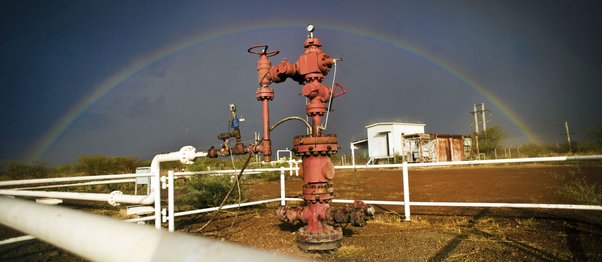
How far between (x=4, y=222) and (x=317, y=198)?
147 inches

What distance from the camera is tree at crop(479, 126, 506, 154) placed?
4291 centimetres

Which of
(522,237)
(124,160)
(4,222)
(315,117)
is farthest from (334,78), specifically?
(124,160)

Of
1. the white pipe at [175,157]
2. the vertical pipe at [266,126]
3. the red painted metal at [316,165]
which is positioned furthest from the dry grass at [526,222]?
the white pipe at [175,157]

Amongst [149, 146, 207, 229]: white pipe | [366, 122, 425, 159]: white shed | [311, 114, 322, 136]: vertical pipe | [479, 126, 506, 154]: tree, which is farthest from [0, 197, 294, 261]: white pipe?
[479, 126, 506, 154]: tree

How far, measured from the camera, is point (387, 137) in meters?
34.4

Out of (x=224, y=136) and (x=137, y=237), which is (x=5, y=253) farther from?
(x=137, y=237)

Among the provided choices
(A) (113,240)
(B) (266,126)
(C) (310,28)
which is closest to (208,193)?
(B) (266,126)

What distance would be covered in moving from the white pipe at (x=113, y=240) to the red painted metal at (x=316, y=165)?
A: 3.67m

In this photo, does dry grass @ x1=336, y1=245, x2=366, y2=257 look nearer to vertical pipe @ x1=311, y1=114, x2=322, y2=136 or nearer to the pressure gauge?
vertical pipe @ x1=311, y1=114, x2=322, y2=136

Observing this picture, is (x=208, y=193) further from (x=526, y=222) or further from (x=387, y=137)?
(x=387, y=137)

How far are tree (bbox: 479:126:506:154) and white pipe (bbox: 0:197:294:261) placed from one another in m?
48.3

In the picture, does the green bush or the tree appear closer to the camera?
the green bush

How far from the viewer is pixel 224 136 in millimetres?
5285

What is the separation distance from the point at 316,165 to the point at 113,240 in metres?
3.99
